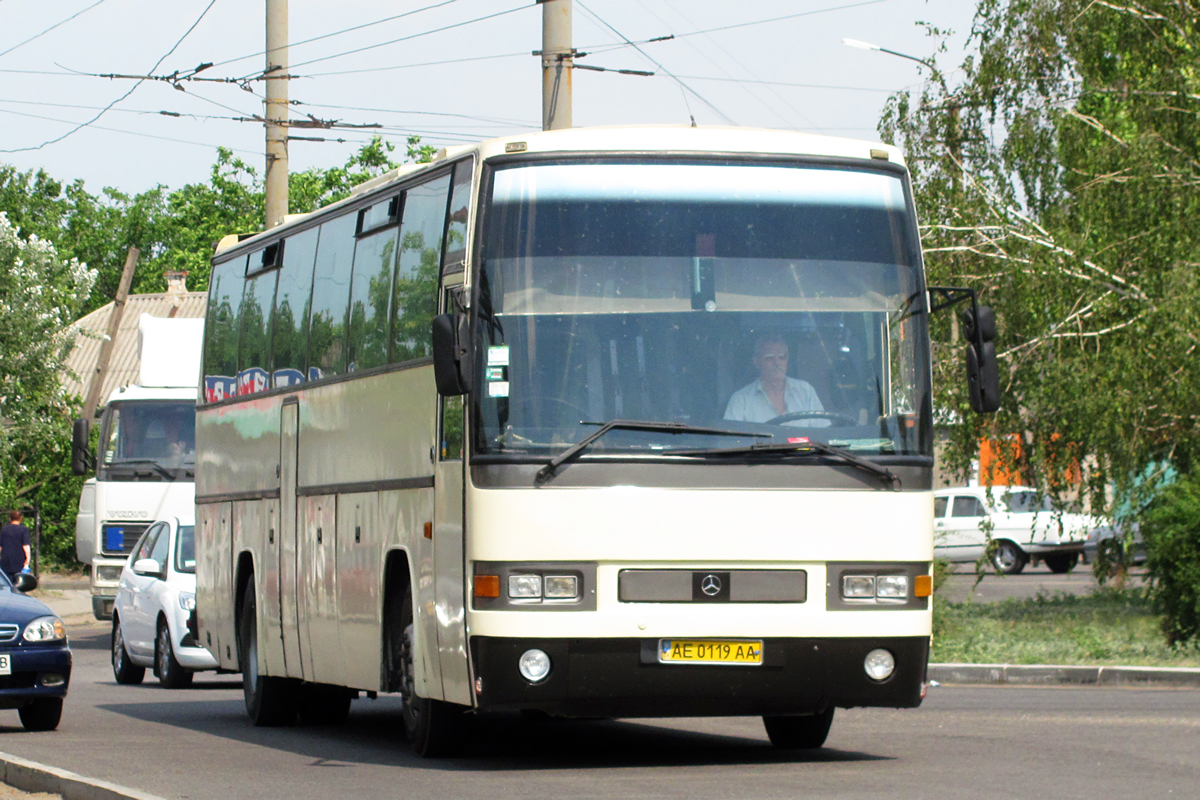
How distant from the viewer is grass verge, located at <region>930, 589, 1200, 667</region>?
65.8 feet

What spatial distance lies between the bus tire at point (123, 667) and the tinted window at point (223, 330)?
478cm

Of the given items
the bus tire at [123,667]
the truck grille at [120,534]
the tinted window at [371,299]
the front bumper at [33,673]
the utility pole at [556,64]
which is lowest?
the bus tire at [123,667]

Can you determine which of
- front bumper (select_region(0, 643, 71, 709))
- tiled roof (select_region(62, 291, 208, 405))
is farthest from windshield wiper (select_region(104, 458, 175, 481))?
tiled roof (select_region(62, 291, 208, 405))

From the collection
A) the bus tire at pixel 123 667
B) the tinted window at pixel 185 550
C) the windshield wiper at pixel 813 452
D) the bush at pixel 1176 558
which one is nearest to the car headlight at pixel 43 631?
the windshield wiper at pixel 813 452

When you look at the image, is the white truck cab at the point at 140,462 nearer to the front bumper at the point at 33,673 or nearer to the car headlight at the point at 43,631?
the car headlight at the point at 43,631

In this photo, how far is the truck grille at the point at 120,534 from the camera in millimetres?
28234

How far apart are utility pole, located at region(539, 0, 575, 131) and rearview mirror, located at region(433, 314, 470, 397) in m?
8.59

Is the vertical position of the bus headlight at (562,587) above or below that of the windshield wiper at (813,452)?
below

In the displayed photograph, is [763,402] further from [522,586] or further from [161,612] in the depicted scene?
[161,612]

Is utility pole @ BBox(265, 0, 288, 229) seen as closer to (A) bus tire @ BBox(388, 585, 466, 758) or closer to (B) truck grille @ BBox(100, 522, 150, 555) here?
(B) truck grille @ BBox(100, 522, 150, 555)

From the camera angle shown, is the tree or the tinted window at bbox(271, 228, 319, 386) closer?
the tinted window at bbox(271, 228, 319, 386)

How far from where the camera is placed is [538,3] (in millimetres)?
20203

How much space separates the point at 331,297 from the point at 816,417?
4.38 meters

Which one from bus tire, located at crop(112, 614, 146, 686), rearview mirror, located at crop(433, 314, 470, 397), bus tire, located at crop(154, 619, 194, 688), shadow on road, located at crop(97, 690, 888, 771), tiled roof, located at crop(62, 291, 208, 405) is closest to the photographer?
rearview mirror, located at crop(433, 314, 470, 397)
